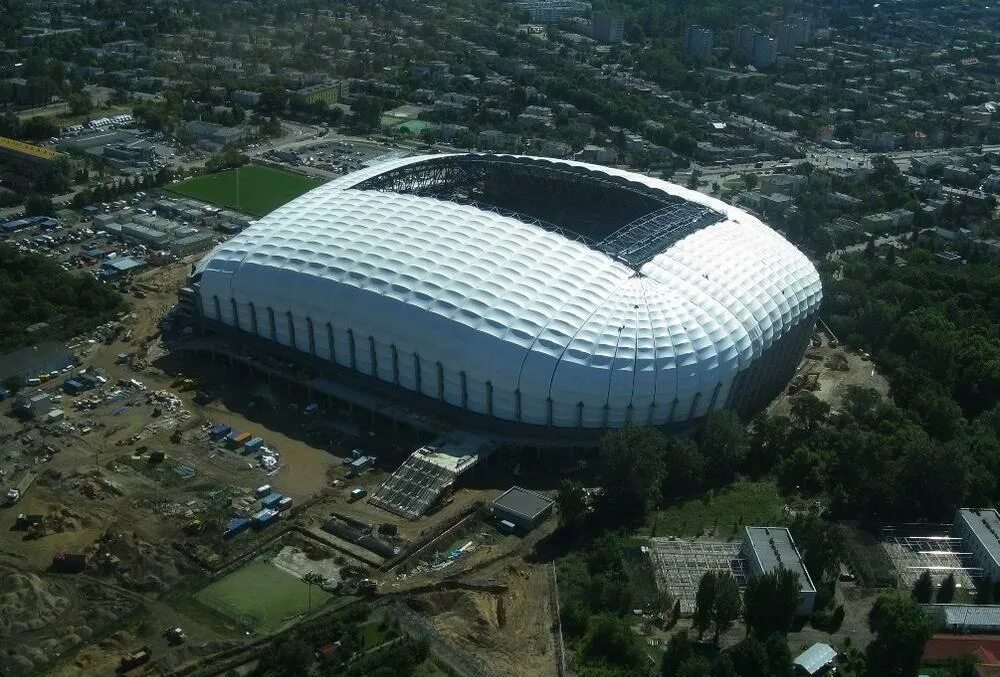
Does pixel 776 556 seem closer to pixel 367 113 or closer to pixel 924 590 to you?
pixel 924 590

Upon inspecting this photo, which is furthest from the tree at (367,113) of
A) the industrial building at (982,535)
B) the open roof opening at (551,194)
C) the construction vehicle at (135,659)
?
the construction vehicle at (135,659)

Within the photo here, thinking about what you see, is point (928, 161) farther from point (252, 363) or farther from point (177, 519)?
point (177, 519)

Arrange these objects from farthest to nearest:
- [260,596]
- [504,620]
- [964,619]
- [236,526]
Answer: [236,526] < [260,596] < [964,619] < [504,620]

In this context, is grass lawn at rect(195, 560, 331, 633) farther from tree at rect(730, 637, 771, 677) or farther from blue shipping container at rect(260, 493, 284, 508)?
tree at rect(730, 637, 771, 677)

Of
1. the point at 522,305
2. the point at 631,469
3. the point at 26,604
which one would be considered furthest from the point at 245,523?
the point at 631,469

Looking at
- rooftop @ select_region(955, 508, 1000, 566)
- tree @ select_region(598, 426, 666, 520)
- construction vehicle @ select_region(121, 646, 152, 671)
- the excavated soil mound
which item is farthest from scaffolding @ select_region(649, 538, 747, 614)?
the excavated soil mound
